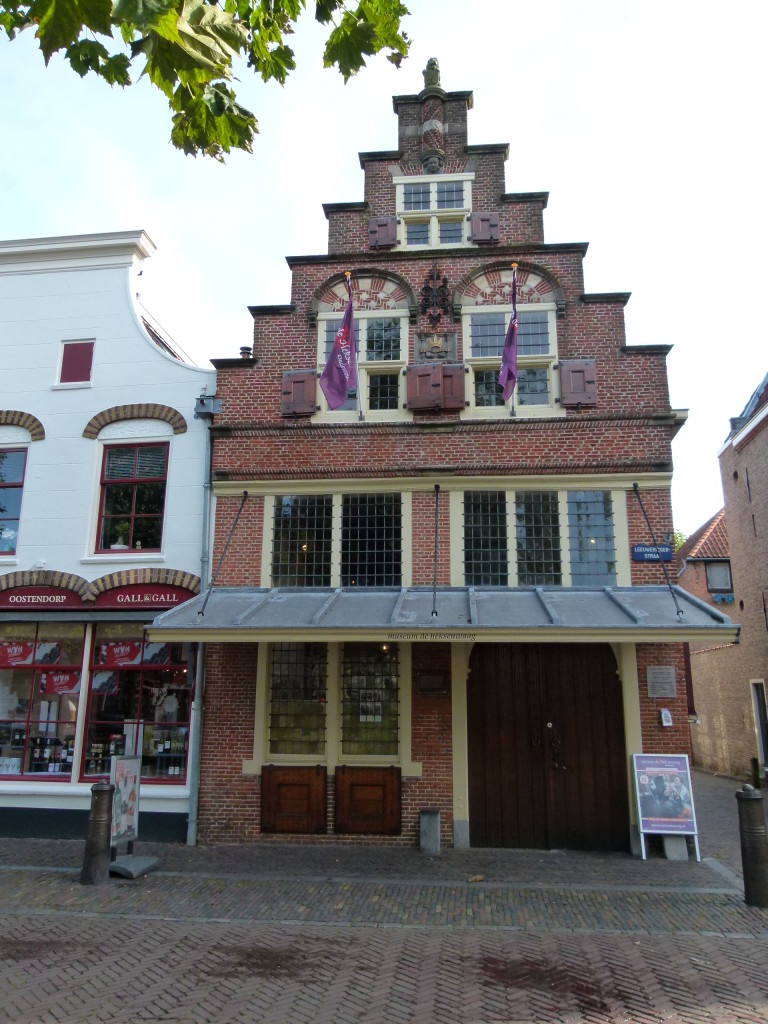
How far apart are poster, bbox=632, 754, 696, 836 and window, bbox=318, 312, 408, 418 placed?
663 cm

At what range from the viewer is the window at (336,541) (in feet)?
39.2

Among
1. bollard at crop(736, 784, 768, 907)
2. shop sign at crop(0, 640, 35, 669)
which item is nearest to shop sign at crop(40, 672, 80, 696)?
shop sign at crop(0, 640, 35, 669)

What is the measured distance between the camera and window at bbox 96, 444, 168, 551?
497 inches

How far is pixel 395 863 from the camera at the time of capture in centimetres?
998

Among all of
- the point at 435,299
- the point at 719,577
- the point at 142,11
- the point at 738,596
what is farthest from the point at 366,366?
the point at 719,577

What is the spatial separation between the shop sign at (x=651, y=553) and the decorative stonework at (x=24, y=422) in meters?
10.2

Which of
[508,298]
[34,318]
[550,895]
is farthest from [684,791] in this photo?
[34,318]

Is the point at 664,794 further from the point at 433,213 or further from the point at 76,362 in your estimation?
the point at 76,362

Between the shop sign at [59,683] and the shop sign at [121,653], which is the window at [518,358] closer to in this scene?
the shop sign at [121,653]

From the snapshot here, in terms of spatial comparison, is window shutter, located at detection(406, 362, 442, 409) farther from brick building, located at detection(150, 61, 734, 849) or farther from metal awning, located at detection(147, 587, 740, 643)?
metal awning, located at detection(147, 587, 740, 643)

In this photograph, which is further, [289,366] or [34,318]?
[34,318]

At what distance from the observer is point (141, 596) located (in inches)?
479

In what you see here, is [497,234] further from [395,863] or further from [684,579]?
[684,579]

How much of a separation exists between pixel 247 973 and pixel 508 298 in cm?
1042
